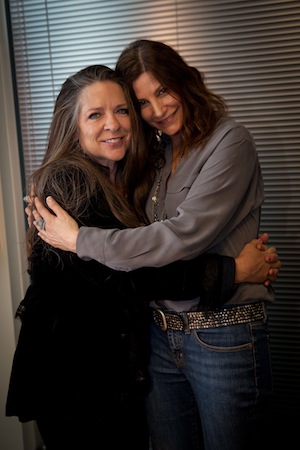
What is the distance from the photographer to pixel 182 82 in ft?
4.45

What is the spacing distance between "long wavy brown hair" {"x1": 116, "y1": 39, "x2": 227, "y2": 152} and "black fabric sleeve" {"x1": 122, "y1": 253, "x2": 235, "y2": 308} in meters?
0.36

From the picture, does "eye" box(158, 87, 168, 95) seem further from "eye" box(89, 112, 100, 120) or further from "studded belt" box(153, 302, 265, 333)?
"studded belt" box(153, 302, 265, 333)

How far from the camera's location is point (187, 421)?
1.42 m

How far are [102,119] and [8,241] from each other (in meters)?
0.83

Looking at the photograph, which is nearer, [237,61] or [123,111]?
[123,111]

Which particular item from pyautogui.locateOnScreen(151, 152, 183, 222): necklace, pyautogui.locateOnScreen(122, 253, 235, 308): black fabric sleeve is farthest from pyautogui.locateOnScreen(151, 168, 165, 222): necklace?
pyautogui.locateOnScreen(122, 253, 235, 308): black fabric sleeve

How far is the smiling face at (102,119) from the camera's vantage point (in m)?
1.33

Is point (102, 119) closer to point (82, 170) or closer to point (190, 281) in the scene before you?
point (82, 170)

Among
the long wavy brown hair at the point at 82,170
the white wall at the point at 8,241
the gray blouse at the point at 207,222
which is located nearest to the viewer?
the gray blouse at the point at 207,222

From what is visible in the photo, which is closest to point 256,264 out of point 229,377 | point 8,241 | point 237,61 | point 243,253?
point 243,253

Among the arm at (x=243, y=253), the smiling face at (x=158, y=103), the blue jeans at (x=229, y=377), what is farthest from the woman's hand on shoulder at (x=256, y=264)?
the smiling face at (x=158, y=103)

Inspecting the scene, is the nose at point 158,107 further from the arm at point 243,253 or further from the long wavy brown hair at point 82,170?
the arm at point 243,253

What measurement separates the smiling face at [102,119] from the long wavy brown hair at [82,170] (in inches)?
0.7

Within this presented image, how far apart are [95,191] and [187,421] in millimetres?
802
